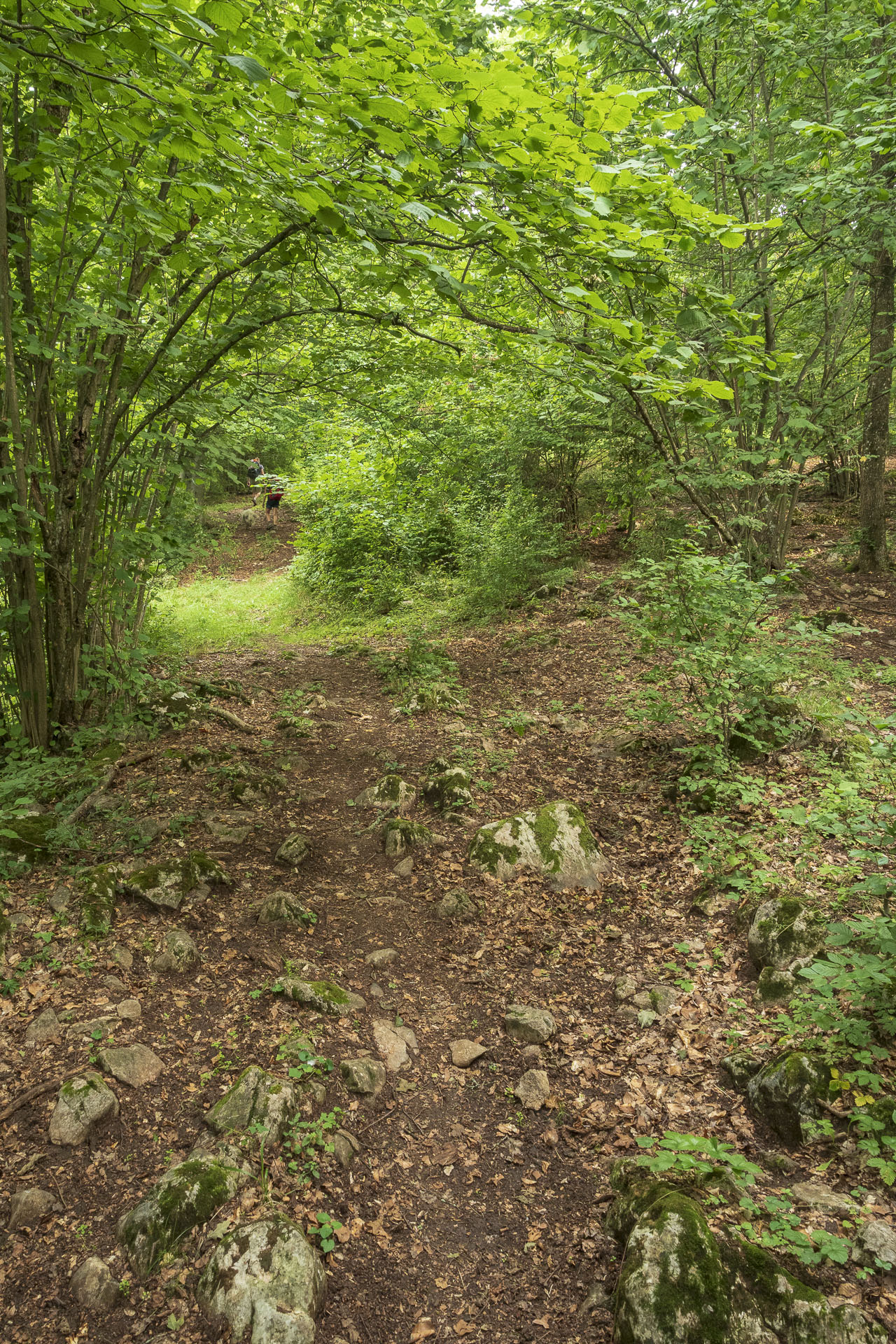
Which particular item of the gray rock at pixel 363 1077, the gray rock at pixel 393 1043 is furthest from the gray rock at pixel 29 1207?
the gray rock at pixel 393 1043

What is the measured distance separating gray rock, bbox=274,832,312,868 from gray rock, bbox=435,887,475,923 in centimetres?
113

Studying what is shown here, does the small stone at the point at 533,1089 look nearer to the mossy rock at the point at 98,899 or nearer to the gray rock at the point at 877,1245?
the gray rock at the point at 877,1245

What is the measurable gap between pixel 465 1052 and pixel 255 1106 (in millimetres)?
1185

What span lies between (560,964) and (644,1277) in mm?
1912

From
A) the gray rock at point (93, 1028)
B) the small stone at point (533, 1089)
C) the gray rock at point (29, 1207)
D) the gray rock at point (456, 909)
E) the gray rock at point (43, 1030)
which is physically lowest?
the small stone at point (533, 1089)

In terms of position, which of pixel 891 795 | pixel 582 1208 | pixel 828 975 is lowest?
pixel 582 1208

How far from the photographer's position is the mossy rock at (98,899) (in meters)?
3.78

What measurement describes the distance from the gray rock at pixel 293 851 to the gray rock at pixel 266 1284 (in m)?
2.59

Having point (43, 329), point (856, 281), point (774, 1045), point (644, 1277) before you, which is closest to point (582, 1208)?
point (644, 1277)

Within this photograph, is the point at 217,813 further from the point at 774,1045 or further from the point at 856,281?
the point at 856,281

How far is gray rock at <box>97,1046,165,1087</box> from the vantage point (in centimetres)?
305

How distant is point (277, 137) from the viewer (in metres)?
2.99

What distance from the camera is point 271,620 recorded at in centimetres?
1303

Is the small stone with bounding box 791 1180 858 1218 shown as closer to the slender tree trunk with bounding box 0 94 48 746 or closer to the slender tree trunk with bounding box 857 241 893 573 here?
the slender tree trunk with bounding box 0 94 48 746
